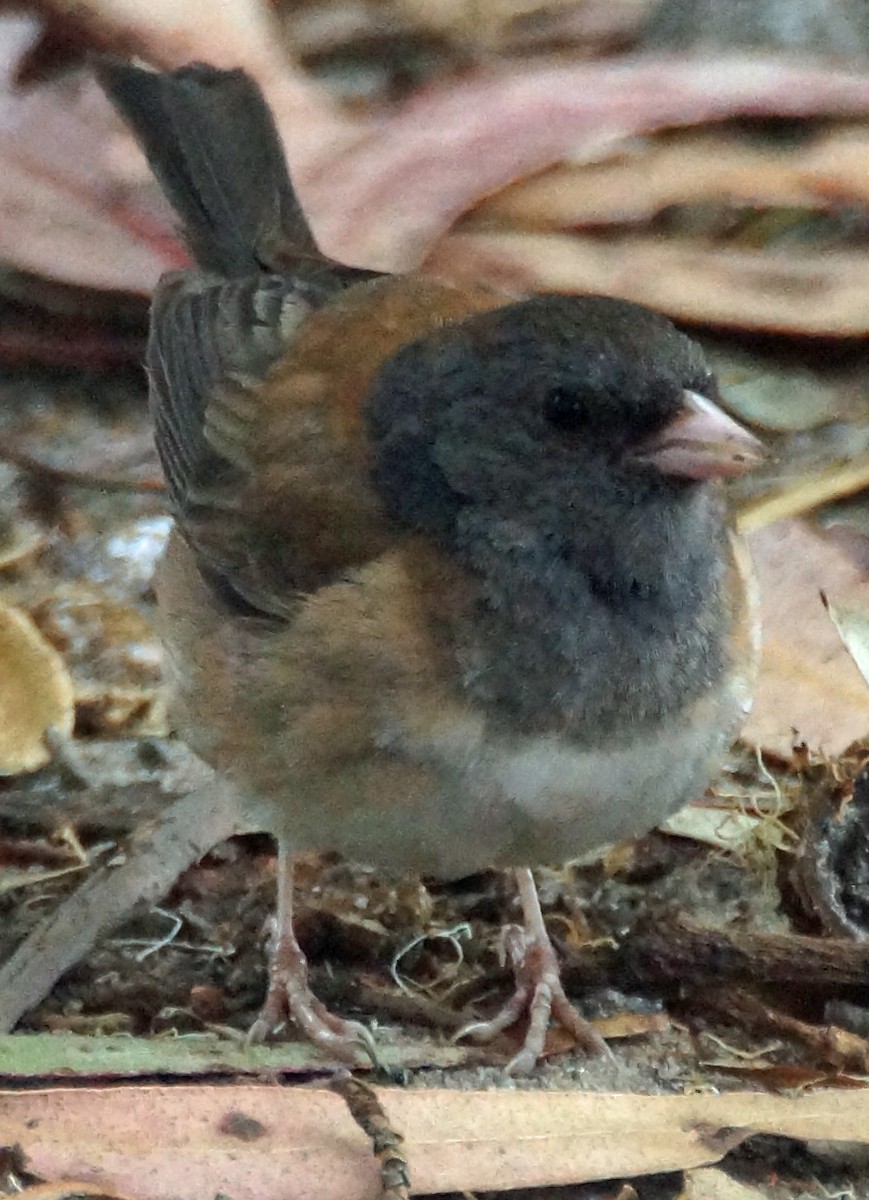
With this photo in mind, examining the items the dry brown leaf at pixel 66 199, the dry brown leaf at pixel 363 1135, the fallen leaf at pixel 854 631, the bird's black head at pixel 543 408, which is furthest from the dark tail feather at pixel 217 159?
the dry brown leaf at pixel 363 1135

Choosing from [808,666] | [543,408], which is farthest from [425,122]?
[543,408]

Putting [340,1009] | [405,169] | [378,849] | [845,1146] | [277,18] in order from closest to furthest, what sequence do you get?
[845,1146], [378,849], [340,1009], [405,169], [277,18]

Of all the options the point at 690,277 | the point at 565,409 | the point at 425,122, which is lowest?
the point at 690,277

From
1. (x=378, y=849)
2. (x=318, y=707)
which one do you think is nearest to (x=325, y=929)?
(x=378, y=849)

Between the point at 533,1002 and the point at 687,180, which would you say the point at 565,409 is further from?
the point at 687,180

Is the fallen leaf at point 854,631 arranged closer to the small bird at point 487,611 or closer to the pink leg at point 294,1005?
the small bird at point 487,611

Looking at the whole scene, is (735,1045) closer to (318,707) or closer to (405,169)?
(318,707)

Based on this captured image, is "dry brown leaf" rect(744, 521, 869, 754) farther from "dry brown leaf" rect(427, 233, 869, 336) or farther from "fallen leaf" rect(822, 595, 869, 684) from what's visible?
"dry brown leaf" rect(427, 233, 869, 336)
